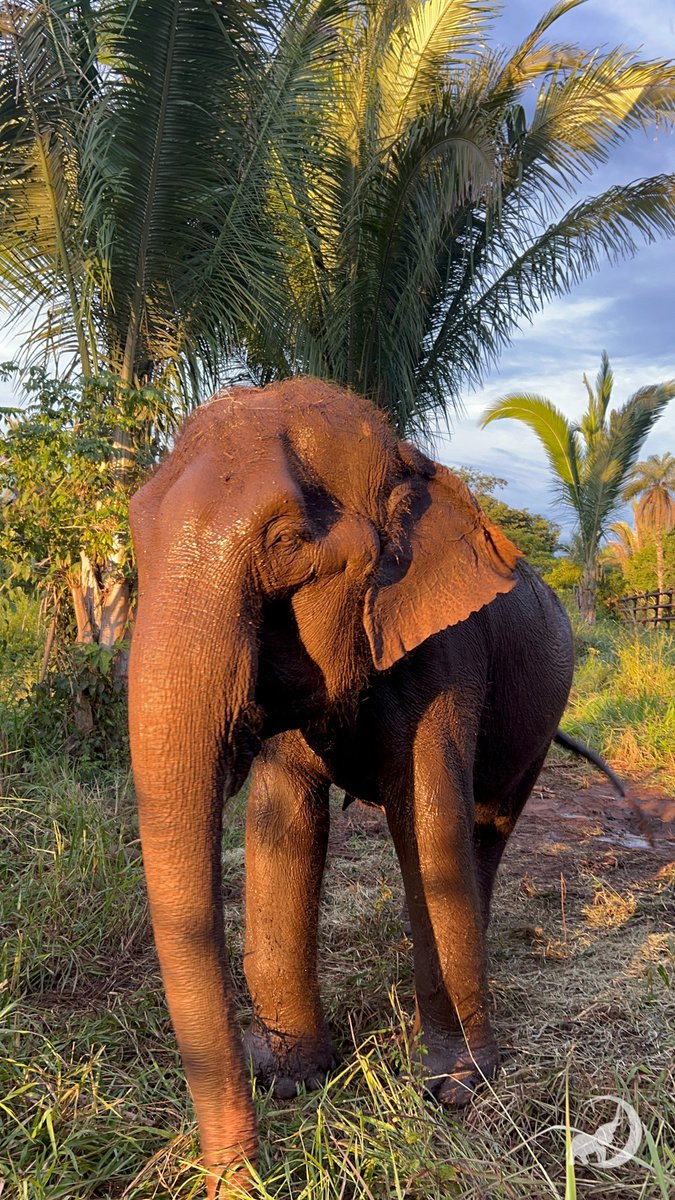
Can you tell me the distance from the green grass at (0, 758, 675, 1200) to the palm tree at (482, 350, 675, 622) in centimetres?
1539

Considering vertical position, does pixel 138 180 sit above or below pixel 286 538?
above

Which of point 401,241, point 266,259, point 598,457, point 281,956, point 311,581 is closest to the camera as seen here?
point 311,581

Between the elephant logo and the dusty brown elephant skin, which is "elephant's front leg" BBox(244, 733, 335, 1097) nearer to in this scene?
the dusty brown elephant skin

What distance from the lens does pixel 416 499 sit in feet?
7.23

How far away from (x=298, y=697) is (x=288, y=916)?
99cm

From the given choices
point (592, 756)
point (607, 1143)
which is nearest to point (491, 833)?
point (592, 756)

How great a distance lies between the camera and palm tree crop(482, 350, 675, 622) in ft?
61.0

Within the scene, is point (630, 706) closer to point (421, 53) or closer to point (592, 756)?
point (592, 756)

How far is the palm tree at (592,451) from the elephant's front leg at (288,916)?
56.0ft

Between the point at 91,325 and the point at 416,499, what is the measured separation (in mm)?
5550

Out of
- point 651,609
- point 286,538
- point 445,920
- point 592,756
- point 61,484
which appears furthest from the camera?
point 651,609

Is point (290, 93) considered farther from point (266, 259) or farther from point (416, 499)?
point (416, 499)

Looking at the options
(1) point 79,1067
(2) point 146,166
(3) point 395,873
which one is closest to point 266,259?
(2) point 146,166

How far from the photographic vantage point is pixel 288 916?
8.82 ft
